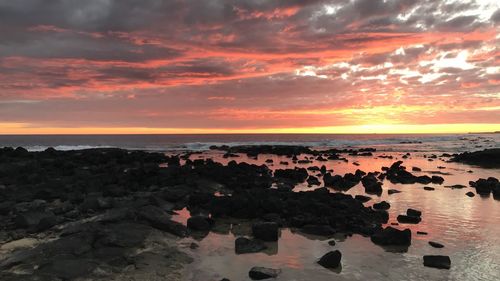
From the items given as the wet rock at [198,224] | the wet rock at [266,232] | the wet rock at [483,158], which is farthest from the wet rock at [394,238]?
the wet rock at [483,158]

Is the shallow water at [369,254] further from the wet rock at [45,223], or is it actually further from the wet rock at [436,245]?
the wet rock at [45,223]

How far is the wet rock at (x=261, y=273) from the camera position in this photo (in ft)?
31.0

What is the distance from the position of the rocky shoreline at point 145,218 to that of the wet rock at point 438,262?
0.08 ft

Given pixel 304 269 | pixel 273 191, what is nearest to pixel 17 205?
pixel 273 191

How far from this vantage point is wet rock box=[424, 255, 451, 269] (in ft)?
33.5

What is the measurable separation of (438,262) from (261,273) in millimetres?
4694

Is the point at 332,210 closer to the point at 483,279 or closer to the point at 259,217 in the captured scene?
the point at 259,217

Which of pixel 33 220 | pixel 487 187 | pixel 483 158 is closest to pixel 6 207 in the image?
pixel 33 220

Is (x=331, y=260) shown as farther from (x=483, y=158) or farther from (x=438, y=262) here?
(x=483, y=158)

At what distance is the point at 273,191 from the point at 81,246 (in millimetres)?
11010

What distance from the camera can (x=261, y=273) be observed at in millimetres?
9477

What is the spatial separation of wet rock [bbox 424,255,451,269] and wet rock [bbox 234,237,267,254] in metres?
4.48

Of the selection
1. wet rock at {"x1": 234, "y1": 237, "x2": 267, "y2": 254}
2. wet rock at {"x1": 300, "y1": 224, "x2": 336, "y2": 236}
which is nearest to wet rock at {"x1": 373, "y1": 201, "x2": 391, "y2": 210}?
wet rock at {"x1": 300, "y1": 224, "x2": 336, "y2": 236}

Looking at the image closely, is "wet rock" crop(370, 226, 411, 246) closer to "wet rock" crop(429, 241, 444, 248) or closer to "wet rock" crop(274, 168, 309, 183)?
"wet rock" crop(429, 241, 444, 248)
